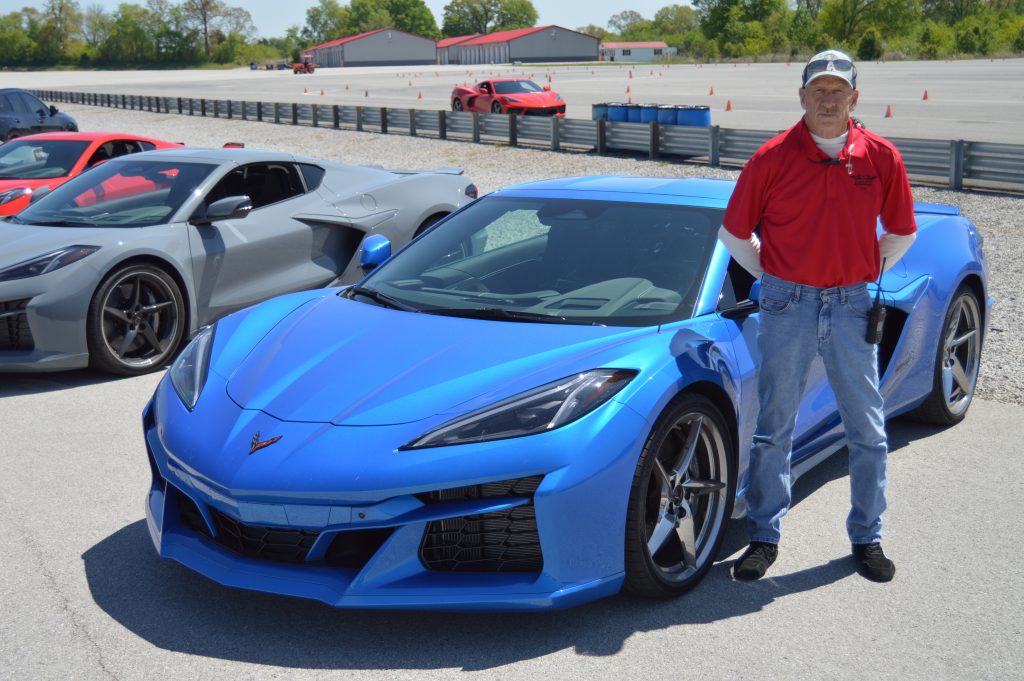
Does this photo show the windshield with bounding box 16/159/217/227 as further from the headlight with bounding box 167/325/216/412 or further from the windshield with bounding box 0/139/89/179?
the windshield with bounding box 0/139/89/179

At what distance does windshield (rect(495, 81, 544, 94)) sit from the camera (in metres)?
33.8

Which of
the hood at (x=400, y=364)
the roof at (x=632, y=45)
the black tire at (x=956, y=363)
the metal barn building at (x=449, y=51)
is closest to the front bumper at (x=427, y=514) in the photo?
the hood at (x=400, y=364)

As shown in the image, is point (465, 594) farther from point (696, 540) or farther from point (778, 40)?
point (778, 40)

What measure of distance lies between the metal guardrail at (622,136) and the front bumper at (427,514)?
43.0 feet

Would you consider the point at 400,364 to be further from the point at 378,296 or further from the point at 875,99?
the point at 875,99

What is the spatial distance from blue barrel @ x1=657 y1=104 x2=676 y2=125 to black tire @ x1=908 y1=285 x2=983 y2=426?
54.9ft

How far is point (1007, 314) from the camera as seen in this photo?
323 inches

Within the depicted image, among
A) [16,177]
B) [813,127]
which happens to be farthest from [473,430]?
[16,177]

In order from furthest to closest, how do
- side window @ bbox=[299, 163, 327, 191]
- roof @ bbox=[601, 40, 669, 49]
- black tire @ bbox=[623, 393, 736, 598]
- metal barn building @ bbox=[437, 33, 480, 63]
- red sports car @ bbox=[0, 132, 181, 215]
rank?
roof @ bbox=[601, 40, 669, 49] < metal barn building @ bbox=[437, 33, 480, 63] < red sports car @ bbox=[0, 132, 181, 215] < side window @ bbox=[299, 163, 327, 191] < black tire @ bbox=[623, 393, 736, 598]

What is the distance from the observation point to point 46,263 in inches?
264

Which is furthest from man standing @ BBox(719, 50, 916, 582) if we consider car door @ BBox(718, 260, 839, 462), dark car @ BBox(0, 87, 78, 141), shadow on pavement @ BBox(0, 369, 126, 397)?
dark car @ BBox(0, 87, 78, 141)

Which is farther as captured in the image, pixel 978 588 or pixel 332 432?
pixel 978 588

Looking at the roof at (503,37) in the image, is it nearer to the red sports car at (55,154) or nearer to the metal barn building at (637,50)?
the metal barn building at (637,50)

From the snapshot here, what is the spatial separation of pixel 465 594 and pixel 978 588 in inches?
72.6
